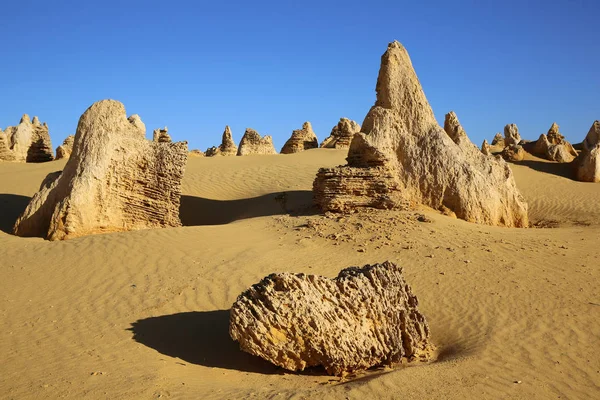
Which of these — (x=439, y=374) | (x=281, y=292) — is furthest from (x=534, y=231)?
(x=281, y=292)

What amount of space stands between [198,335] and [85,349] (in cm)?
128

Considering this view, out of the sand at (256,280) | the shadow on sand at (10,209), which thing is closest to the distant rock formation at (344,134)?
the sand at (256,280)

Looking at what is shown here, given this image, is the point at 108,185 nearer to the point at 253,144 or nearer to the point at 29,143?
the point at 253,144

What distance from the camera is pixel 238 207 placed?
49.8 feet

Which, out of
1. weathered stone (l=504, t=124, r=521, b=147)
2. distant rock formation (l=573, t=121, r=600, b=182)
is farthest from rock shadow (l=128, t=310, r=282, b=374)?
weathered stone (l=504, t=124, r=521, b=147)

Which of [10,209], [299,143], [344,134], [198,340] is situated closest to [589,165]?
[344,134]

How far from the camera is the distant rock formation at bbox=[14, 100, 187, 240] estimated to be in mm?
10422

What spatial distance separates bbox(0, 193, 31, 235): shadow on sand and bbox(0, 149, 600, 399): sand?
0.39 m

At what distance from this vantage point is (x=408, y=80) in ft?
44.9

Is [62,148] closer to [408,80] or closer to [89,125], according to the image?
[89,125]

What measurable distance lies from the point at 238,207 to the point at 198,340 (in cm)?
894

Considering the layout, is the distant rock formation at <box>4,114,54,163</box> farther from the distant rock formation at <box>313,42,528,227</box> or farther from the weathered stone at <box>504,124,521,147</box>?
the weathered stone at <box>504,124,521,147</box>

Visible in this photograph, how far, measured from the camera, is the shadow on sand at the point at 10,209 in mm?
12135

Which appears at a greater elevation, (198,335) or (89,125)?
(89,125)
